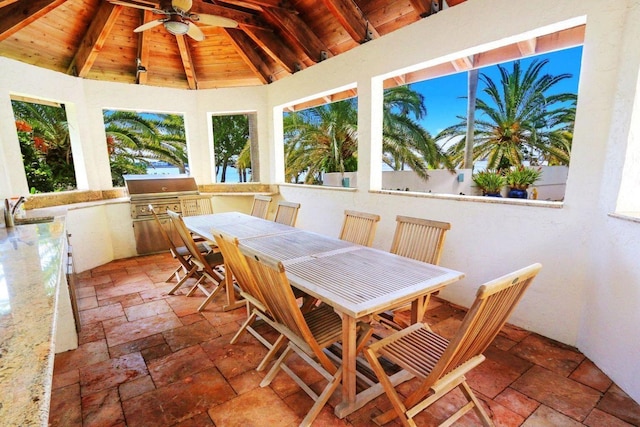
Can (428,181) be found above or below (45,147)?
below

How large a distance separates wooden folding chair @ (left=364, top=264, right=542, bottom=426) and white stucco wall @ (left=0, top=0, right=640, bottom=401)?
1091 mm

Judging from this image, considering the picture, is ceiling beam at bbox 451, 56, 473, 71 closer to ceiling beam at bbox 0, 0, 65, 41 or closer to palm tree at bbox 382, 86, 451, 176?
palm tree at bbox 382, 86, 451, 176

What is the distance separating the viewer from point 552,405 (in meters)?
1.76

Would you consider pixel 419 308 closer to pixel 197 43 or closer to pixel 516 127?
pixel 197 43

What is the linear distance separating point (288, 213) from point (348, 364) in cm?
225

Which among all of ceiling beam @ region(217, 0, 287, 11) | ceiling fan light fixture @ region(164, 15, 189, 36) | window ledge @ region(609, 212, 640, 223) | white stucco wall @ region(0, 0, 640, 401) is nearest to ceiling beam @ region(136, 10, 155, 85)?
white stucco wall @ region(0, 0, 640, 401)

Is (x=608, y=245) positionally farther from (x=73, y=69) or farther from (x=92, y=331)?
(x=73, y=69)

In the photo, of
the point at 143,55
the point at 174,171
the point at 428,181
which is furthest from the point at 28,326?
the point at 174,171

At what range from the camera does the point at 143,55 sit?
4.69m

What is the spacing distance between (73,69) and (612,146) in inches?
244

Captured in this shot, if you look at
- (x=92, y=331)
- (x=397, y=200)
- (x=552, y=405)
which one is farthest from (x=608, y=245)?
(x=92, y=331)

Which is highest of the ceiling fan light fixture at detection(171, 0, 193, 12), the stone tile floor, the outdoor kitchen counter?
the ceiling fan light fixture at detection(171, 0, 193, 12)

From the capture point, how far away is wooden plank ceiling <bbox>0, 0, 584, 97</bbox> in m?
3.34

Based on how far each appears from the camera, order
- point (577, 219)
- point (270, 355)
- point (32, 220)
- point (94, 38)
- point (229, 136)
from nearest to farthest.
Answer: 1. point (270, 355)
2. point (577, 219)
3. point (32, 220)
4. point (94, 38)
5. point (229, 136)
